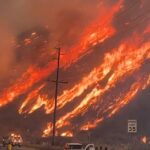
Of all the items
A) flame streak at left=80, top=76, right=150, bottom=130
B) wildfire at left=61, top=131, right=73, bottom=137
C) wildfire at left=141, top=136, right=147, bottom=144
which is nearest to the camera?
wildfire at left=141, top=136, right=147, bottom=144

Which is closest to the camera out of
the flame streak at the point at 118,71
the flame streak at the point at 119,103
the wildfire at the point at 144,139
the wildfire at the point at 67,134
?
the wildfire at the point at 144,139

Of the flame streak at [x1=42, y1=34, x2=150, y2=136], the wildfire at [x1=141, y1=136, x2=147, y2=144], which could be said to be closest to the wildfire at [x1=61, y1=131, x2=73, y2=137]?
the flame streak at [x1=42, y1=34, x2=150, y2=136]

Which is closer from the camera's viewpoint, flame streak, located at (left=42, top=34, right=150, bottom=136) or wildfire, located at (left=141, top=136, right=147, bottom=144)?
wildfire, located at (left=141, top=136, right=147, bottom=144)

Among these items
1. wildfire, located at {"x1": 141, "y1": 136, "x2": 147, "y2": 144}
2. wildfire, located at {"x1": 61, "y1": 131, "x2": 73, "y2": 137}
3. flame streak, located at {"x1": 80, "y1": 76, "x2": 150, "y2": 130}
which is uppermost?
flame streak, located at {"x1": 80, "y1": 76, "x2": 150, "y2": 130}

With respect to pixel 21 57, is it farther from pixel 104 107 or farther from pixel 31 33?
pixel 104 107

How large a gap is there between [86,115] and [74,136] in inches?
253

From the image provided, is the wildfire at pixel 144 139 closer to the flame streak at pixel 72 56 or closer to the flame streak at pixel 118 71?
the flame streak at pixel 118 71

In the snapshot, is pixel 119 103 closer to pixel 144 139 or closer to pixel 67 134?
pixel 144 139

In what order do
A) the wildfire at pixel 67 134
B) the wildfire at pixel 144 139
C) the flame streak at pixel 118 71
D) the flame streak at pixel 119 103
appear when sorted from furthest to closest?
the flame streak at pixel 118 71, the wildfire at pixel 67 134, the flame streak at pixel 119 103, the wildfire at pixel 144 139

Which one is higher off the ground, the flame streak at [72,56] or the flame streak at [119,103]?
the flame streak at [72,56]

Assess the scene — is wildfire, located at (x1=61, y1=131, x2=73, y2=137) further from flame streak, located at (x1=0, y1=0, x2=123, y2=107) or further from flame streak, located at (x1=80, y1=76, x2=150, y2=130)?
flame streak, located at (x1=0, y1=0, x2=123, y2=107)

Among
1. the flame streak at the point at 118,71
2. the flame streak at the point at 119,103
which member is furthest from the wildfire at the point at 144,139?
the flame streak at the point at 118,71

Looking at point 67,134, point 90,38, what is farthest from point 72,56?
point 67,134

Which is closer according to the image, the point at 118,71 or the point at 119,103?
the point at 119,103
